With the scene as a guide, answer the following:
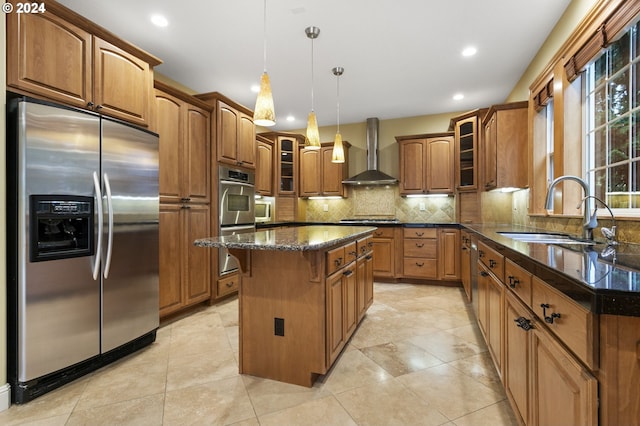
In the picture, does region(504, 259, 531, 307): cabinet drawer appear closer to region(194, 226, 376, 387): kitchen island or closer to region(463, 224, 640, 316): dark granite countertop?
region(463, 224, 640, 316): dark granite countertop

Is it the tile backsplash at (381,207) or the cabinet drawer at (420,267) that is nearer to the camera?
the cabinet drawer at (420,267)

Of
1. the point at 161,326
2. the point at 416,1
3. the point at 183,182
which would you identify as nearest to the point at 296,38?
the point at 416,1

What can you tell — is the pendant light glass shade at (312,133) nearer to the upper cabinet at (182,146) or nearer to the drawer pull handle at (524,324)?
the upper cabinet at (182,146)

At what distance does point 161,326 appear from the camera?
9.47 feet

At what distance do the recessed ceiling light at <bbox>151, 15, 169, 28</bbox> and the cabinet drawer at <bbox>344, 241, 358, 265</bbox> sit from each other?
96.9 inches

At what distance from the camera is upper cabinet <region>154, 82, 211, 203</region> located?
2859 mm

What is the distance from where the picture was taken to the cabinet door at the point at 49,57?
67.5 inches

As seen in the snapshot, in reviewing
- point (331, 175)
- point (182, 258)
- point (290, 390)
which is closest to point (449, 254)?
point (331, 175)

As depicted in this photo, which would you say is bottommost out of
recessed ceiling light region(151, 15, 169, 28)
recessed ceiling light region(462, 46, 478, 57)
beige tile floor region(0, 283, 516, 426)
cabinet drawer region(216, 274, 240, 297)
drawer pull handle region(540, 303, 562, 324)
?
beige tile floor region(0, 283, 516, 426)

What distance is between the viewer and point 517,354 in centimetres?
139

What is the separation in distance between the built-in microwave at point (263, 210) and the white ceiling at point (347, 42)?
65.7 inches

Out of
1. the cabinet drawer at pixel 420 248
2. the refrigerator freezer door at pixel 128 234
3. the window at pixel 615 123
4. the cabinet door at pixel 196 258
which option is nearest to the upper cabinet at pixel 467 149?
the cabinet drawer at pixel 420 248

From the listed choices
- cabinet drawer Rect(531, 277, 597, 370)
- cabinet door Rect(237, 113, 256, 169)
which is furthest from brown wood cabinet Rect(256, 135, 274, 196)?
cabinet drawer Rect(531, 277, 597, 370)

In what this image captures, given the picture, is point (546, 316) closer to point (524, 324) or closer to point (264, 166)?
point (524, 324)
